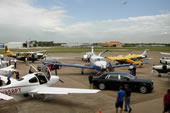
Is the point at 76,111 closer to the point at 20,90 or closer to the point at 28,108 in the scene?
the point at 28,108

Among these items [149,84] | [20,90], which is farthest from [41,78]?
[149,84]

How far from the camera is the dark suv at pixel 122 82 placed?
10.6 metres

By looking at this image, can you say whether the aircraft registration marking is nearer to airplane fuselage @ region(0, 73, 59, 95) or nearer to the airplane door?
airplane fuselage @ region(0, 73, 59, 95)

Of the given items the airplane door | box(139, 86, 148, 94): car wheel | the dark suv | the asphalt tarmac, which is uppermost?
the airplane door

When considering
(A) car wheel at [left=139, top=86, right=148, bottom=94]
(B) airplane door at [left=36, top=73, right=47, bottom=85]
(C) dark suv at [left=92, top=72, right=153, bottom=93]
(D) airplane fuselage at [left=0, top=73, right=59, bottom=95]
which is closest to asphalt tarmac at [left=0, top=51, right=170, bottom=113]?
(A) car wheel at [left=139, top=86, right=148, bottom=94]

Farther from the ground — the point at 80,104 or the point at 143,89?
the point at 143,89

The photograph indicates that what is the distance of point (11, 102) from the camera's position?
9219 mm

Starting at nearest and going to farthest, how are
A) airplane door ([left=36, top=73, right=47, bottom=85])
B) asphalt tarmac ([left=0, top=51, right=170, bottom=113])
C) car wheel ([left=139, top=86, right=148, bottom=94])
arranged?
asphalt tarmac ([left=0, top=51, right=170, bottom=113])
airplane door ([left=36, top=73, right=47, bottom=85])
car wheel ([left=139, top=86, right=148, bottom=94])

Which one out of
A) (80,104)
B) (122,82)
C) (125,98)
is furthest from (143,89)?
(80,104)

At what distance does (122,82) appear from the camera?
10867mm

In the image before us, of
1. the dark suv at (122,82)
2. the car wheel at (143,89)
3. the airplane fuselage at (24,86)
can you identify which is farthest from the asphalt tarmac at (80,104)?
the airplane fuselage at (24,86)

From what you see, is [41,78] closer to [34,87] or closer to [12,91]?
[34,87]

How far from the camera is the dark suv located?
419 inches

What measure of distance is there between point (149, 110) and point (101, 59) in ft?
33.8
